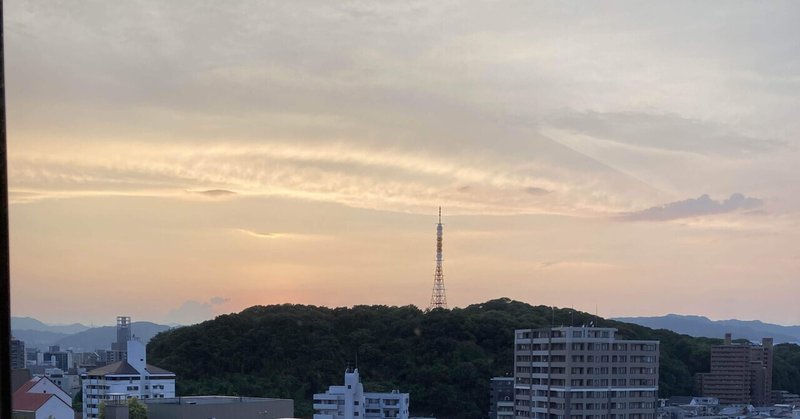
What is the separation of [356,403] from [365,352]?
4.65 m

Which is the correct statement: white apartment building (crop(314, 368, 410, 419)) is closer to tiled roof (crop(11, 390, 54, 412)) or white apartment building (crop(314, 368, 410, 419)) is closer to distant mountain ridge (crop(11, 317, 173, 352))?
tiled roof (crop(11, 390, 54, 412))

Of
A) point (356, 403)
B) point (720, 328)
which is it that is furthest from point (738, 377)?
point (720, 328)

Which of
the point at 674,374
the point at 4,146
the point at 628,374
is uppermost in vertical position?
the point at 4,146

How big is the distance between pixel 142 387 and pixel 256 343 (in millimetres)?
4125

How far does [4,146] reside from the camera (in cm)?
59

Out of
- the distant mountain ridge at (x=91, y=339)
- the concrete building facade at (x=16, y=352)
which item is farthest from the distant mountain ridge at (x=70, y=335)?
the concrete building facade at (x=16, y=352)

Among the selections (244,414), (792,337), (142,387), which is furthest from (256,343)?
(792,337)

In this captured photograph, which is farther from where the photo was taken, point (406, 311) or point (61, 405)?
point (406, 311)

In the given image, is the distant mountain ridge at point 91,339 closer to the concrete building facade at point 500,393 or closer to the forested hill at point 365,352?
the forested hill at point 365,352

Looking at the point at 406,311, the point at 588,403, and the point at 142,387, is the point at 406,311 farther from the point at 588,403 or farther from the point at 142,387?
the point at 588,403

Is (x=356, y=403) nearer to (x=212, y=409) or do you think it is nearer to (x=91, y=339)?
(x=212, y=409)

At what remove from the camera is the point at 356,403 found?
1332 cm

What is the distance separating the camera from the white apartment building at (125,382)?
13.6 meters

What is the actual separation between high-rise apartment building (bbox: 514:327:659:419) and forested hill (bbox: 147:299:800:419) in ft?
13.2
